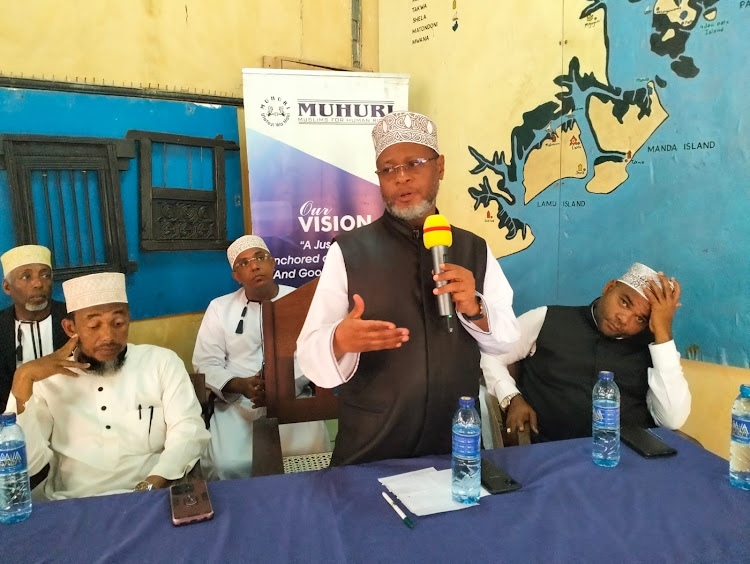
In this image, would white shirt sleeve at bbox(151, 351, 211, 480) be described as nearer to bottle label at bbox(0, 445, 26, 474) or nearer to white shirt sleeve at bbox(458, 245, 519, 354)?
bottle label at bbox(0, 445, 26, 474)

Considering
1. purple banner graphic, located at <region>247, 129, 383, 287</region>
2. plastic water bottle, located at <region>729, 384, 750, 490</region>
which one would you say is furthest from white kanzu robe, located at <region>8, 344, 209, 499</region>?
plastic water bottle, located at <region>729, 384, 750, 490</region>

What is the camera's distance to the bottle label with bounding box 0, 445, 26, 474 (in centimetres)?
135

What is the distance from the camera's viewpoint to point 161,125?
3.57m

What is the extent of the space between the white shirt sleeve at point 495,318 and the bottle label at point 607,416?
33 centimetres

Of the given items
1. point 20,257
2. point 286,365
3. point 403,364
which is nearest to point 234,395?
point 286,365

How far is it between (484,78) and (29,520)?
3366 mm

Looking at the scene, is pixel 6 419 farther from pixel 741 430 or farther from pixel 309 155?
pixel 309 155

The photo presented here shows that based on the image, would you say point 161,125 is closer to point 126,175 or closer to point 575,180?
point 126,175

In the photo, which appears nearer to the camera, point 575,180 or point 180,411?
point 180,411

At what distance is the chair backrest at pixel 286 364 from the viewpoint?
2.51 meters

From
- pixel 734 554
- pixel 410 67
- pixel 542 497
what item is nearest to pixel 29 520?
pixel 542 497

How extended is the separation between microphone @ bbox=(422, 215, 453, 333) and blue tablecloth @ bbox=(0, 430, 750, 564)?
512 mm

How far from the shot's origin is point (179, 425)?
2.20 m

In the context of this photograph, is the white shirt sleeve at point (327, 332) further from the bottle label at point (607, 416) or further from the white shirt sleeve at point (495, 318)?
the bottle label at point (607, 416)
